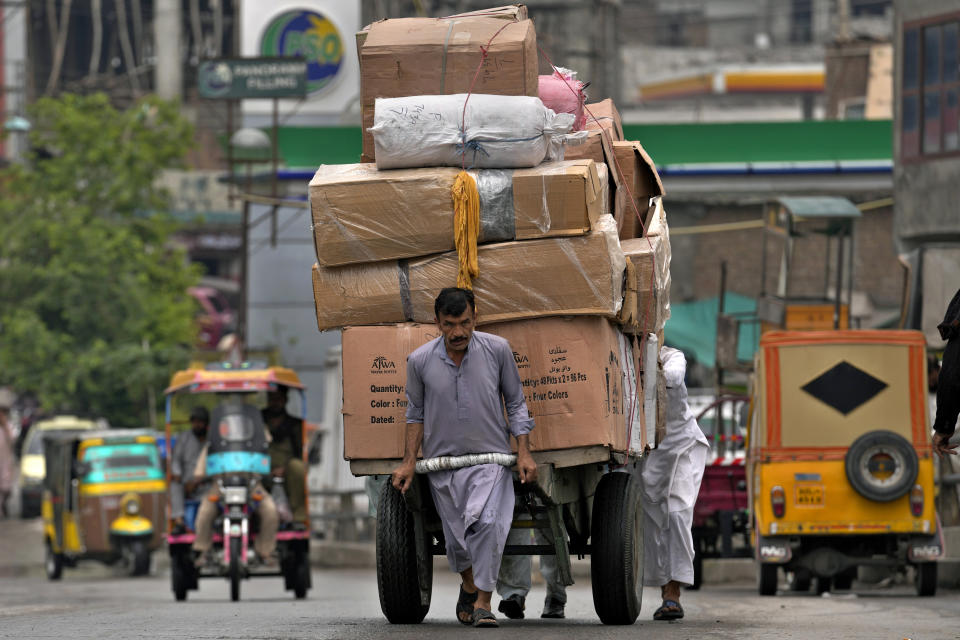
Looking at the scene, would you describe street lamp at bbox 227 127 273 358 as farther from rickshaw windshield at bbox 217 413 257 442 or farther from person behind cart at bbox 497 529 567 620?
person behind cart at bbox 497 529 567 620

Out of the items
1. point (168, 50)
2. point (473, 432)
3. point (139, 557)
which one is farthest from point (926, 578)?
point (168, 50)

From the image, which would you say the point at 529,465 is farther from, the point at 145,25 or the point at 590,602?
the point at 145,25

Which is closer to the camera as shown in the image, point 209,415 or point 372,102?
Result: point 372,102

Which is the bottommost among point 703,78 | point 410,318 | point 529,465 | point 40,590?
point 40,590

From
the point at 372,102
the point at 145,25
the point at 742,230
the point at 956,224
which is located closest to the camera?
the point at 372,102

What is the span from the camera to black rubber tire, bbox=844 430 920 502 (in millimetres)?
14883

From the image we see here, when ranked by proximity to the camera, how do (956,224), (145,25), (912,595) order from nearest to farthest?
(912,595) < (956,224) < (145,25)

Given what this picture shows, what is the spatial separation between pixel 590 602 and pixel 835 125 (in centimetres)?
2426

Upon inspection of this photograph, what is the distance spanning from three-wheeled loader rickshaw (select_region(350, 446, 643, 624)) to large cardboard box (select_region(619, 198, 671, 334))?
0.70m

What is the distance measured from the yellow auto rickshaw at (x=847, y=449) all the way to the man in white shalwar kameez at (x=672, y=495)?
183 inches

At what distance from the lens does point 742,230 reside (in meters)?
36.6

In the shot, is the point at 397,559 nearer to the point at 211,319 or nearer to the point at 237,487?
the point at 237,487

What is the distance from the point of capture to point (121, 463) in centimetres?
2309

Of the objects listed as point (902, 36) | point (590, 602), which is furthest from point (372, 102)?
point (902, 36)
